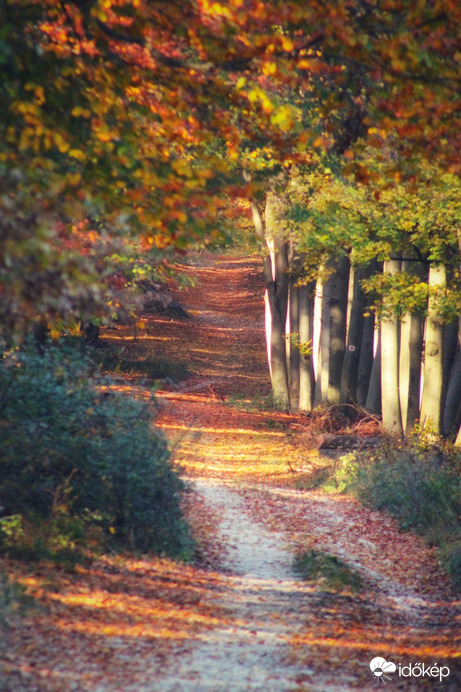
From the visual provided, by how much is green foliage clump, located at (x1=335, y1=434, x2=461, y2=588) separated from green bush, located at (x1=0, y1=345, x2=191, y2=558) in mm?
3936

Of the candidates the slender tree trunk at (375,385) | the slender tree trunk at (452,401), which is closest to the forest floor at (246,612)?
the slender tree trunk at (452,401)

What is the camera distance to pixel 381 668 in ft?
20.9

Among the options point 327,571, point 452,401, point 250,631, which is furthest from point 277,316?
point 250,631

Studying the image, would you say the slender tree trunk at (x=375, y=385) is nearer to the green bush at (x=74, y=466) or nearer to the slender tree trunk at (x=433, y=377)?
the slender tree trunk at (x=433, y=377)

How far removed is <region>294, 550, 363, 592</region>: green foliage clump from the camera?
27.3ft

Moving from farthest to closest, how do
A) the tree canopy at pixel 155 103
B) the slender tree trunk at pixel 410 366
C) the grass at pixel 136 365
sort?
the grass at pixel 136 365
the slender tree trunk at pixel 410 366
the tree canopy at pixel 155 103

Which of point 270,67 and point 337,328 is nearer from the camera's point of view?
point 270,67

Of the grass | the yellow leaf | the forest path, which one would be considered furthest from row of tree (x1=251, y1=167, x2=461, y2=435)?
the yellow leaf

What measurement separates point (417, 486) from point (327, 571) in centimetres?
418

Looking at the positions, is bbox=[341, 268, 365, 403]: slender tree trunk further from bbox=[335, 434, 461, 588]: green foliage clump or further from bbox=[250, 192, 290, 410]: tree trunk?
bbox=[335, 434, 461, 588]: green foliage clump

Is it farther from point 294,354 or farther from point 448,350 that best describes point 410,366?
point 294,354

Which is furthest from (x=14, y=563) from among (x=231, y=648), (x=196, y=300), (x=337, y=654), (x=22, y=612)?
(x=196, y=300)

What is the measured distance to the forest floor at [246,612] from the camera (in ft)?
18.6

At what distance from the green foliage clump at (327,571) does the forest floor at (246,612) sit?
8 centimetres
